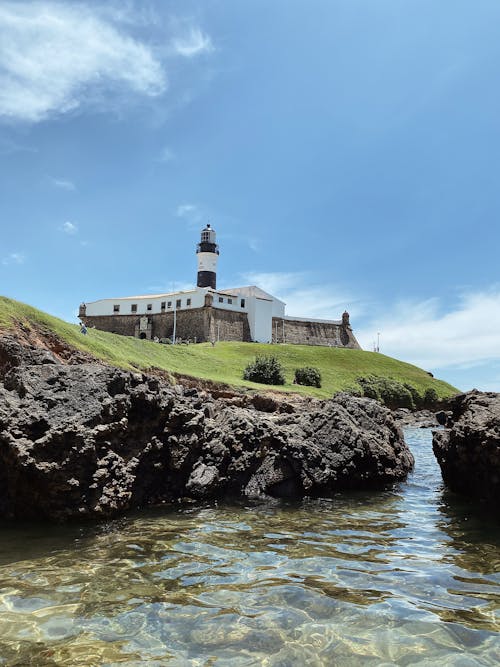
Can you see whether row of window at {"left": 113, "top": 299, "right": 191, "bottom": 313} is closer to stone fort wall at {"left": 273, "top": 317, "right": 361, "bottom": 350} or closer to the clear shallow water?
stone fort wall at {"left": 273, "top": 317, "right": 361, "bottom": 350}

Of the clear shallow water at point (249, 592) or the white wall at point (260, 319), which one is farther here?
the white wall at point (260, 319)

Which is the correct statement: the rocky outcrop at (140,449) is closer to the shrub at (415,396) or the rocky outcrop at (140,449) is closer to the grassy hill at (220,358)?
the grassy hill at (220,358)

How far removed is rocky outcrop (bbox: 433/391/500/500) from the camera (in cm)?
995

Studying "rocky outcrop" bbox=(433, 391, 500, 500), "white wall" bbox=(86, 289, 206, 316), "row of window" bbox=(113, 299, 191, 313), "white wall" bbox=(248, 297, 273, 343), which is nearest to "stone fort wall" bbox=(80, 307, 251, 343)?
"white wall" bbox=(86, 289, 206, 316)

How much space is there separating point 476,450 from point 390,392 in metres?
66.0

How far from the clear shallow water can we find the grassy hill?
2642cm

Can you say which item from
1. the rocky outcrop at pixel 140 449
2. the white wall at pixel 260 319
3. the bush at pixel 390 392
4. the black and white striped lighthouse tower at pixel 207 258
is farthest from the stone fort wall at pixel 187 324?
the rocky outcrop at pixel 140 449

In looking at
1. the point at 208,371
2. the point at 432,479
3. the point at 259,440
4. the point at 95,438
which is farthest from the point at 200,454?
the point at 208,371

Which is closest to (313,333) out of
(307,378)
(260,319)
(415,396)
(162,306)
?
(260,319)

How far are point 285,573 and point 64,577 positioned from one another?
101 inches

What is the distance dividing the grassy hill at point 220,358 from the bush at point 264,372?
4.15ft

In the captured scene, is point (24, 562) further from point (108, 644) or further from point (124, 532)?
point (108, 644)

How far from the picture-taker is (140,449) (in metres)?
9.39

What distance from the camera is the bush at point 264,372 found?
56.2 meters
